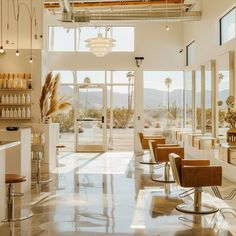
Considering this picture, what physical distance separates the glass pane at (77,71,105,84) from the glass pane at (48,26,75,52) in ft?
2.99

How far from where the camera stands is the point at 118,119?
44.2 feet

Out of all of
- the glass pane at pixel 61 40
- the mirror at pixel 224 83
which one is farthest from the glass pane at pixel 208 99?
the glass pane at pixel 61 40

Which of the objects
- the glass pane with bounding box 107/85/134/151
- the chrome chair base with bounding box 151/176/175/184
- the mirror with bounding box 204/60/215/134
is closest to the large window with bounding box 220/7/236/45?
the mirror with bounding box 204/60/215/134

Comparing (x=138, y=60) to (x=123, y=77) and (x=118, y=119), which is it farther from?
(x=118, y=119)

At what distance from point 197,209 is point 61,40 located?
936 centimetres

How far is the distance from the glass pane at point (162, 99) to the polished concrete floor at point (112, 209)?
195 inches

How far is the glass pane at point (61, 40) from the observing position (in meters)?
13.3

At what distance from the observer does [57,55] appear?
522 inches

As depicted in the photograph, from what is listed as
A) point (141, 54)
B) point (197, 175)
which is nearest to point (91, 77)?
point (141, 54)

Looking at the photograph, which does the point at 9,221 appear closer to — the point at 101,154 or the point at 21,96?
the point at 21,96

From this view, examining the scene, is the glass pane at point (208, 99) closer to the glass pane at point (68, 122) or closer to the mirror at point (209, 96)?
the mirror at point (209, 96)

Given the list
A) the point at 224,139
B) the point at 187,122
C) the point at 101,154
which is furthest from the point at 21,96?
the point at 187,122

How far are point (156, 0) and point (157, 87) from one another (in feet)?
9.79

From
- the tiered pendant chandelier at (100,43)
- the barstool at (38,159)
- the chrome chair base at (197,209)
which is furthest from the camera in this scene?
the tiered pendant chandelier at (100,43)
